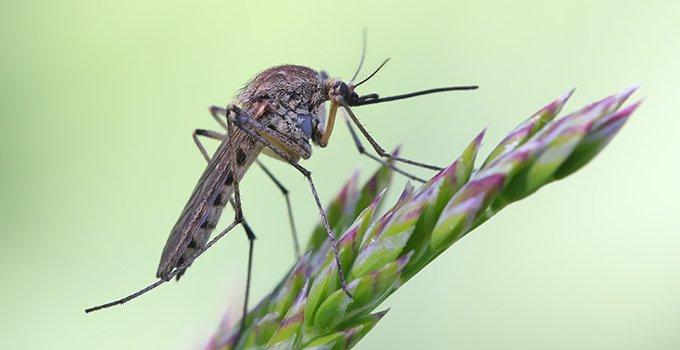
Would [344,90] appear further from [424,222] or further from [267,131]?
[424,222]

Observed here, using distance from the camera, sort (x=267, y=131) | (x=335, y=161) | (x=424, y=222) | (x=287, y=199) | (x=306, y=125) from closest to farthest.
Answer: (x=424, y=222) → (x=267, y=131) → (x=306, y=125) → (x=287, y=199) → (x=335, y=161)

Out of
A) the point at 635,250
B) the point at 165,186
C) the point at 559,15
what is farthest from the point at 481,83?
the point at 165,186

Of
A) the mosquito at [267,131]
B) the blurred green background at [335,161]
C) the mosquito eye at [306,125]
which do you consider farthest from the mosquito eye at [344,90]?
the blurred green background at [335,161]

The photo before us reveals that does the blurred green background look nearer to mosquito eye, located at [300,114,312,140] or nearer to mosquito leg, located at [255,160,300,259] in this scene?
mosquito leg, located at [255,160,300,259]

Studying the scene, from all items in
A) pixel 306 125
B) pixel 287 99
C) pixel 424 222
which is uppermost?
pixel 287 99

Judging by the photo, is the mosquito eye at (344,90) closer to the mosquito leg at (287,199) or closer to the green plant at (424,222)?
the mosquito leg at (287,199)

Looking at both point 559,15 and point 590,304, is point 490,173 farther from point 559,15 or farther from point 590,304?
point 559,15

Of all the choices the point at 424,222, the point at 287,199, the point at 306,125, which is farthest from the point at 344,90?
the point at 424,222
